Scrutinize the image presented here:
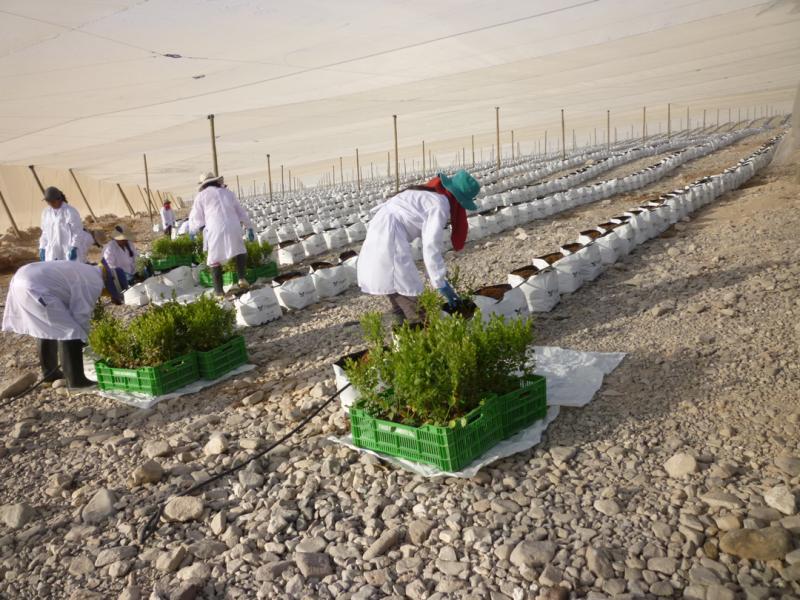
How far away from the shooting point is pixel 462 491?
9.53 ft

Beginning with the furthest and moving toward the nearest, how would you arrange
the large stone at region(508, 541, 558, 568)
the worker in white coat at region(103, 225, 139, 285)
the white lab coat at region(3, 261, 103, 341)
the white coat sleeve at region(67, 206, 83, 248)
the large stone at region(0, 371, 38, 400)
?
the worker in white coat at region(103, 225, 139, 285) < the white coat sleeve at region(67, 206, 83, 248) < the large stone at region(0, 371, 38, 400) < the white lab coat at region(3, 261, 103, 341) < the large stone at region(508, 541, 558, 568)

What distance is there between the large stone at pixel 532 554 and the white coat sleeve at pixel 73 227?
18.3ft

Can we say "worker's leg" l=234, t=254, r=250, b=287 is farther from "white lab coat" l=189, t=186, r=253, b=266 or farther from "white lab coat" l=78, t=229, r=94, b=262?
"white lab coat" l=78, t=229, r=94, b=262

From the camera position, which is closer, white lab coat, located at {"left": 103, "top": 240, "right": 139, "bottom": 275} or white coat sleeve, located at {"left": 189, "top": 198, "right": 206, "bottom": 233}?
white coat sleeve, located at {"left": 189, "top": 198, "right": 206, "bottom": 233}

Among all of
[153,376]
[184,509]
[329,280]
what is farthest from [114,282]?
[184,509]

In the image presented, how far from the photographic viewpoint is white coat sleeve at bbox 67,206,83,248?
20.9 ft

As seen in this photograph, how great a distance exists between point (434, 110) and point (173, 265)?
42.7 ft

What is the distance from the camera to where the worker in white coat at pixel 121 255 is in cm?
799

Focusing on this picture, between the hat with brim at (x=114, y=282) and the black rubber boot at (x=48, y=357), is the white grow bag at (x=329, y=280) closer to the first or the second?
the hat with brim at (x=114, y=282)

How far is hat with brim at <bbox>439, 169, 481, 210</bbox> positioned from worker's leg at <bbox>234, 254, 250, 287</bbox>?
3791mm

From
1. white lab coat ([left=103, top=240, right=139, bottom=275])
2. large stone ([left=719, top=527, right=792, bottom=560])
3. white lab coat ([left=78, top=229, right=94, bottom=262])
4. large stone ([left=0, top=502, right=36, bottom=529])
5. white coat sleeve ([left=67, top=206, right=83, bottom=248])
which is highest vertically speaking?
white coat sleeve ([left=67, top=206, right=83, bottom=248])

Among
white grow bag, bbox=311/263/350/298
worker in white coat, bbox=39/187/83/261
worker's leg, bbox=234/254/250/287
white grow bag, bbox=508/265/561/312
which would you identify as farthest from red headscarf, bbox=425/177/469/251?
worker in white coat, bbox=39/187/83/261

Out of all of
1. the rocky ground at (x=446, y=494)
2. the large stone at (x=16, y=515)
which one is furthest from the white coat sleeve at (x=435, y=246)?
the large stone at (x=16, y=515)

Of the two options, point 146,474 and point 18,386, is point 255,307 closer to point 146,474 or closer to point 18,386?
point 18,386
